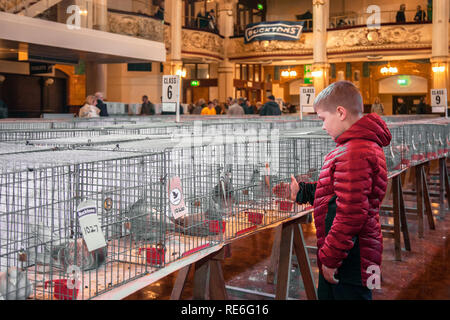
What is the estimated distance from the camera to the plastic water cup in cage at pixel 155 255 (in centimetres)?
242

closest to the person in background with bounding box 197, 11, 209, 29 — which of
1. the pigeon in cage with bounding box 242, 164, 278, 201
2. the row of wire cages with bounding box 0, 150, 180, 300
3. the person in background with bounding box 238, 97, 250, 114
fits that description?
the person in background with bounding box 238, 97, 250, 114

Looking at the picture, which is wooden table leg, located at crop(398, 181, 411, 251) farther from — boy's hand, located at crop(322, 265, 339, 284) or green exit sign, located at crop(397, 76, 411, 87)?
green exit sign, located at crop(397, 76, 411, 87)

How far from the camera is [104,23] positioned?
12578 mm

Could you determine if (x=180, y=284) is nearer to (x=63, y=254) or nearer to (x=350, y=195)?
(x=63, y=254)

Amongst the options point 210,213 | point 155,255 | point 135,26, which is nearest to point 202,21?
point 135,26

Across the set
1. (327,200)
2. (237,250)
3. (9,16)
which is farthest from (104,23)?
(327,200)

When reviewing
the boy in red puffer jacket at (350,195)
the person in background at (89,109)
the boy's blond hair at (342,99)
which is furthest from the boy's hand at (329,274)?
the person in background at (89,109)

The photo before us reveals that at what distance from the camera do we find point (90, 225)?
2.02 metres

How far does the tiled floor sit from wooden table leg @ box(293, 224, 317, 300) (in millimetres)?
504

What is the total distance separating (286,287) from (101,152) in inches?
67.5

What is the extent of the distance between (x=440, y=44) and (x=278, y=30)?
6.34 metres

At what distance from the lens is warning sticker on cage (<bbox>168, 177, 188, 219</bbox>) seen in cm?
250

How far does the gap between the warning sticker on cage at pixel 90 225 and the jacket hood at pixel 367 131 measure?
3.46ft
